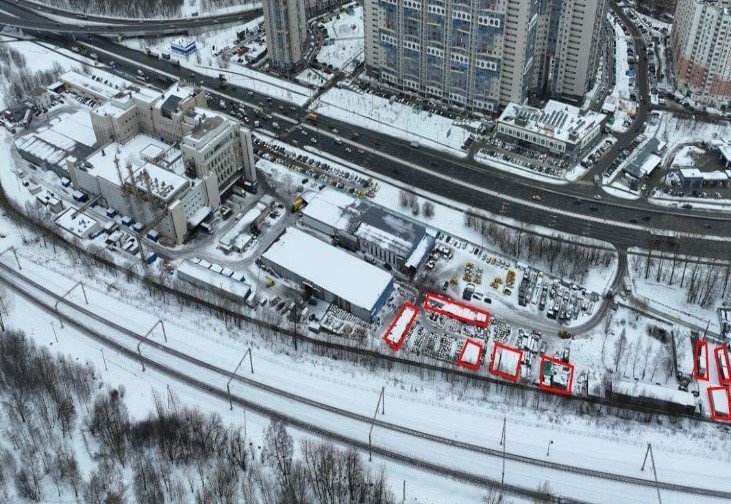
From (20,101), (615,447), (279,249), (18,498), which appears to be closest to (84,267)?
(279,249)

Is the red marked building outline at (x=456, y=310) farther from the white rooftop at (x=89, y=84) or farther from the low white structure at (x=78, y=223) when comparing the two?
the white rooftop at (x=89, y=84)

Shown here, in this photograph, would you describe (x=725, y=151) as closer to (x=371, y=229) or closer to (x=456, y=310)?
(x=456, y=310)

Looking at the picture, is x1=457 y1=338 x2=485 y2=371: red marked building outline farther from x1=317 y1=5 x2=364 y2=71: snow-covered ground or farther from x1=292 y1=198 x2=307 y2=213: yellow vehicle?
x1=317 y1=5 x2=364 y2=71: snow-covered ground

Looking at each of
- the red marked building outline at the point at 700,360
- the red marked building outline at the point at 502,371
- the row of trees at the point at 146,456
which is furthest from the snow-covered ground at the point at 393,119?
the row of trees at the point at 146,456

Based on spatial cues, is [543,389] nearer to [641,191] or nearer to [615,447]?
[615,447]

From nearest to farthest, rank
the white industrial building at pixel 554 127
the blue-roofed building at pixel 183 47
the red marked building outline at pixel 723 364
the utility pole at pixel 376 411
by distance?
1. the utility pole at pixel 376 411
2. the red marked building outline at pixel 723 364
3. the white industrial building at pixel 554 127
4. the blue-roofed building at pixel 183 47

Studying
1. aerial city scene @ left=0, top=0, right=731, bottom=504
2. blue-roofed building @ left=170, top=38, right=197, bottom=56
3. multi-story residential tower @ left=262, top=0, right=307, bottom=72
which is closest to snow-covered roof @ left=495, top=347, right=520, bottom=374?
aerial city scene @ left=0, top=0, right=731, bottom=504

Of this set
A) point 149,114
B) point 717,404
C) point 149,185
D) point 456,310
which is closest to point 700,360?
point 717,404
